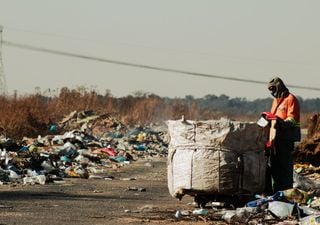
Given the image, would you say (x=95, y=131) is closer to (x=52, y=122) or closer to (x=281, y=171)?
(x=52, y=122)

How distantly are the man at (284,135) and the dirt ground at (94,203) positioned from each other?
50.0 inches

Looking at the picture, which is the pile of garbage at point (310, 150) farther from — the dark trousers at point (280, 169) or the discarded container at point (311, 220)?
the discarded container at point (311, 220)

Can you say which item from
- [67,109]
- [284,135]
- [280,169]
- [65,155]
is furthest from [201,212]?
[67,109]

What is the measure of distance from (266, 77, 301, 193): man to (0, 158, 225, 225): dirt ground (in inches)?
50.0

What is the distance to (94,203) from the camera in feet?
43.9

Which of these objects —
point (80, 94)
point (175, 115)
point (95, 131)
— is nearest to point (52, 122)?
point (95, 131)

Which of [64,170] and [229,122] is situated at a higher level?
[229,122]

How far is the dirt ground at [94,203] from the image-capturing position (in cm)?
1105

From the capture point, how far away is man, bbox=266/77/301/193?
1259cm

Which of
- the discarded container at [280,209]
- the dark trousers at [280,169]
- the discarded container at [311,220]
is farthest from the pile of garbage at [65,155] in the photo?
the discarded container at [311,220]

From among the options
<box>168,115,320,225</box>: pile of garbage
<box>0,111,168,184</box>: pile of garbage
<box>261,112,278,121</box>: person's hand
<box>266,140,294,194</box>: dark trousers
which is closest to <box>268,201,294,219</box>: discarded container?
<box>168,115,320,225</box>: pile of garbage

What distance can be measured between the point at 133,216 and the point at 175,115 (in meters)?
47.0

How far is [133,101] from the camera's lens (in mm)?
61000

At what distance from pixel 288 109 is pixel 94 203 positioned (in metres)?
3.12
